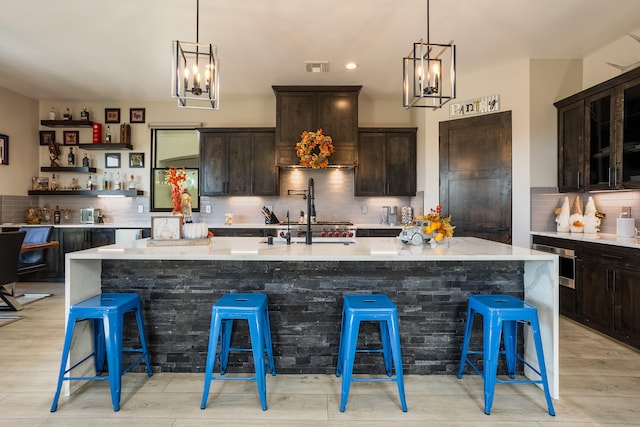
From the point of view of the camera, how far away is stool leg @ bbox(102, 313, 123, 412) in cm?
222

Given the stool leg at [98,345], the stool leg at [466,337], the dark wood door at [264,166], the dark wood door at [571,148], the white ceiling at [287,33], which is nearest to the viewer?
the stool leg at [466,337]

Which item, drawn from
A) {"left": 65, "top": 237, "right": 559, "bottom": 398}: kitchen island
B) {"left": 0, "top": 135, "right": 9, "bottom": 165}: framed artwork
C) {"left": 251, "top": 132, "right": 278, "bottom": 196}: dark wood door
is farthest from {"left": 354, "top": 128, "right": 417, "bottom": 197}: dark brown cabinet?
{"left": 0, "top": 135, "right": 9, "bottom": 165}: framed artwork

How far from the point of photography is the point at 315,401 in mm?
2332

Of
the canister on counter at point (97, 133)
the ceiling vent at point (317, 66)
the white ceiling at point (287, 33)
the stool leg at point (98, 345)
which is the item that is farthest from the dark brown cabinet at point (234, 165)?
the stool leg at point (98, 345)

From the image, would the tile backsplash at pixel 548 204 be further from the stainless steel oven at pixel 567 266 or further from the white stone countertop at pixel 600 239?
the stainless steel oven at pixel 567 266

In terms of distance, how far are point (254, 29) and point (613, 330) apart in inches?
174

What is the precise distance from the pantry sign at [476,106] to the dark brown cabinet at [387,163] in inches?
30.4

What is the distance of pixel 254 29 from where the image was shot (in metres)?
3.78

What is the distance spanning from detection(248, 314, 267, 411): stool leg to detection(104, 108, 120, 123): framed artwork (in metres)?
5.45

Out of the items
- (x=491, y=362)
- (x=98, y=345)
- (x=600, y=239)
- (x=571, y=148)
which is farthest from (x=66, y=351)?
(x=571, y=148)

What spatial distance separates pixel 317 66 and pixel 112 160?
3871 millimetres

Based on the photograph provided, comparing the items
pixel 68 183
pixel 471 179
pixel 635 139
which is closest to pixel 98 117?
pixel 68 183

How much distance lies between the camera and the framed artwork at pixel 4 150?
5500mm

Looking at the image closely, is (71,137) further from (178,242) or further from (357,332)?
(357,332)
